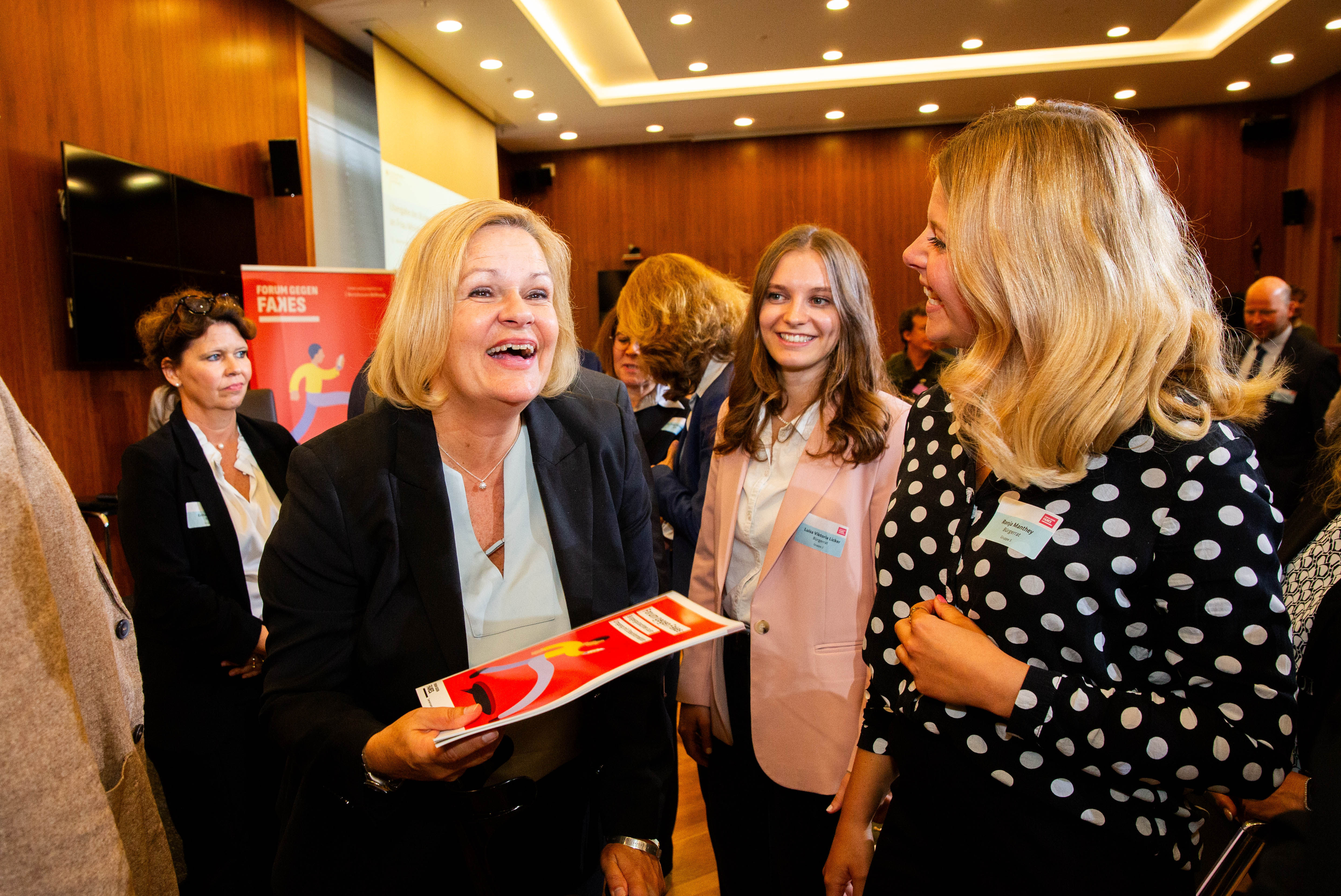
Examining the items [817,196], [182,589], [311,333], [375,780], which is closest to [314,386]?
[311,333]

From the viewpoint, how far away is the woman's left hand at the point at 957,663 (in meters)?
1.00

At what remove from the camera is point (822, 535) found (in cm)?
169

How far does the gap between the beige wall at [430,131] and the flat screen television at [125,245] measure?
2017 mm

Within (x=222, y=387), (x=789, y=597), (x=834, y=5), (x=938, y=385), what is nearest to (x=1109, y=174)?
→ (x=938, y=385)

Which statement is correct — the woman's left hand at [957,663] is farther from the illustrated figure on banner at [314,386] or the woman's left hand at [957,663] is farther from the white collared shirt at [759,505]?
the illustrated figure on banner at [314,386]

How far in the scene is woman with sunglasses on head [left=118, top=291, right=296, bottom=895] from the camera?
225 cm

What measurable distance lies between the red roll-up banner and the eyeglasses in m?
1.65

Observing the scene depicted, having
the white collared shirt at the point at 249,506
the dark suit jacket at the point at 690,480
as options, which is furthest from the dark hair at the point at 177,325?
the dark suit jacket at the point at 690,480

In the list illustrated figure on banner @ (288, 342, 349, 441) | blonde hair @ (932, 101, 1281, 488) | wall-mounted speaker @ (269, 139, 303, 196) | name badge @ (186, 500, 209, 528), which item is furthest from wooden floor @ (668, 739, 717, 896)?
wall-mounted speaker @ (269, 139, 303, 196)

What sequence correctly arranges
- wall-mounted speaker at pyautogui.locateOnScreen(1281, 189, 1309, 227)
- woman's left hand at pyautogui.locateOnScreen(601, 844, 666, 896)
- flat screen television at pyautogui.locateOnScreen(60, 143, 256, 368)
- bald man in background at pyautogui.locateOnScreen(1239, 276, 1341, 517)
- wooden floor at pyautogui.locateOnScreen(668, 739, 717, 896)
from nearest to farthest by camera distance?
1. woman's left hand at pyautogui.locateOnScreen(601, 844, 666, 896)
2. wooden floor at pyautogui.locateOnScreen(668, 739, 717, 896)
3. flat screen television at pyautogui.locateOnScreen(60, 143, 256, 368)
4. bald man in background at pyautogui.locateOnScreen(1239, 276, 1341, 517)
5. wall-mounted speaker at pyautogui.locateOnScreen(1281, 189, 1309, 227)

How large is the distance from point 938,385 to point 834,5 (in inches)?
232

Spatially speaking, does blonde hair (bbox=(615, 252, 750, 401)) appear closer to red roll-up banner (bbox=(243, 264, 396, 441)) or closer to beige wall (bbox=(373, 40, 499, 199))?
red roll-up banner (bbox=(243, 264, 396, 441))

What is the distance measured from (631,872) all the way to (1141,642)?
2.88 ft

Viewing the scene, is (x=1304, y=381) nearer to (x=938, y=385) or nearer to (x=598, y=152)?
(x=938, y=385)
